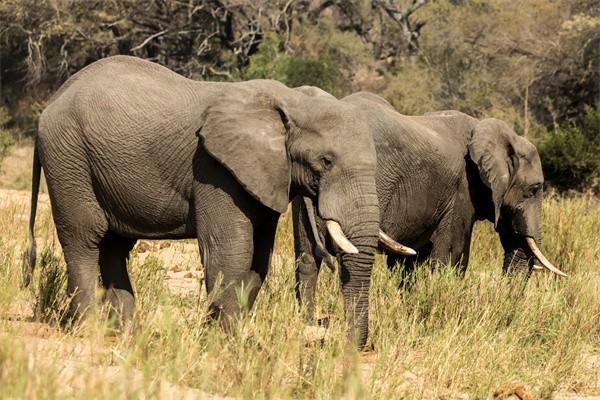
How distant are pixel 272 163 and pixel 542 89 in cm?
1874

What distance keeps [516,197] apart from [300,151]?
11.7ft

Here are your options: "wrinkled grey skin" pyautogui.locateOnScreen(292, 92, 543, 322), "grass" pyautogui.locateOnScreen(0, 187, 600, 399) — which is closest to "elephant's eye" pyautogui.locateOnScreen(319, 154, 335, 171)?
"grass" pyautogui.locateOnScreen(0, 187, 600, 399)

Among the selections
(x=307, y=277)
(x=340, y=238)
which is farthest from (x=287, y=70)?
(x=340, y=238)

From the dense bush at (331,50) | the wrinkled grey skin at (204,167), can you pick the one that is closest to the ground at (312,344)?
the wrinkled grey skin at (204,167)

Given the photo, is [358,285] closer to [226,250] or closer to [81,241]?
[226,250]

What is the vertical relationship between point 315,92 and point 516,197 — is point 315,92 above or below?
above

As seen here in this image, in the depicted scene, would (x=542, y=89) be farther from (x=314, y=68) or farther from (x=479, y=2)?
(x=479, y=2)

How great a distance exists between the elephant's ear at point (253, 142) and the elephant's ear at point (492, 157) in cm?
293

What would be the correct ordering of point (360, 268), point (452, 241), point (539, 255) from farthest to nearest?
point (539, 255) → point (452, 241) → point (360, 268)

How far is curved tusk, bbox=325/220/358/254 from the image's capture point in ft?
19.4

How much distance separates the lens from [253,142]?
5.99m

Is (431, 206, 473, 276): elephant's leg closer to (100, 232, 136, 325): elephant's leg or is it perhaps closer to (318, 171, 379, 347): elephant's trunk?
(318, 171, 379, 347): elephant's trunk

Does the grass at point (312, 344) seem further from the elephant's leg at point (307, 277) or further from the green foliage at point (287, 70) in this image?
the green foliage at point (287, 70)

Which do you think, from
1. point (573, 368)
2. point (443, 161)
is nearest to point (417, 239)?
point (443, 161)
